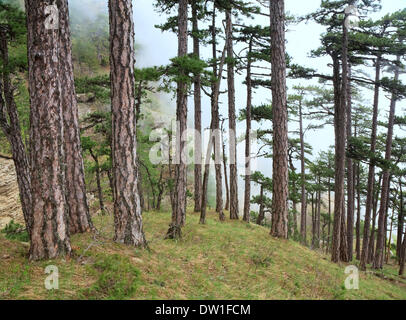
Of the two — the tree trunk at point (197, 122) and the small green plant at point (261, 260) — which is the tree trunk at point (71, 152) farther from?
the tree trunk at point (197, 122)

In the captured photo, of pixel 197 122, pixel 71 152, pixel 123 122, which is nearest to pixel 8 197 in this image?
pixel 197 122

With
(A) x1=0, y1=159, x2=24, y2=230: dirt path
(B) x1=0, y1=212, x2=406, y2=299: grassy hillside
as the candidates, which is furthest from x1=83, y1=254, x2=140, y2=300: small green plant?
(A) x1=0, y1=159, x2=24, y2=230: dirt path

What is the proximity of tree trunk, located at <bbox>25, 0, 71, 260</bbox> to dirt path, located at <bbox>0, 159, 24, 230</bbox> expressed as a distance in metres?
19.9

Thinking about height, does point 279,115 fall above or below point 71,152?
above

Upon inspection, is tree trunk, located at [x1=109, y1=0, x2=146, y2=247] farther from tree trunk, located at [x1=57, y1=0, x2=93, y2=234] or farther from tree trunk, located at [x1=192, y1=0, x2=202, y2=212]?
tree trunk, located at [x1=192, y1=0, x2=202, y2=212]

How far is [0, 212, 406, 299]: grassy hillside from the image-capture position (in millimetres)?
3416

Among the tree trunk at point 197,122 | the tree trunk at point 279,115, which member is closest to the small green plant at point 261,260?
the tree trunk at point 279,115

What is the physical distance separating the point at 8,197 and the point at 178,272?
22.3 m

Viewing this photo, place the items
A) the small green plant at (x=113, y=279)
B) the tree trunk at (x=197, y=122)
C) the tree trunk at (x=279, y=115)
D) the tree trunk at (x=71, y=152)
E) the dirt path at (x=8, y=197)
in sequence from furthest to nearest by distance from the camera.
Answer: the dirt path at (x=8, y=197), the tree trunk at (x=197, y=122), the tree trunk at (x=279, y=115), the tree trunk at (x=71, y=152), the small green plant at (x=113, y=279)

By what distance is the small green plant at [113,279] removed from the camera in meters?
3.34

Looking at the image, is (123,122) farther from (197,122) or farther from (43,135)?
(197,122)

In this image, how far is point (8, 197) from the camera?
21219mm

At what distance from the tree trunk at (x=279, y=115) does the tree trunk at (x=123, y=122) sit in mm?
4664
